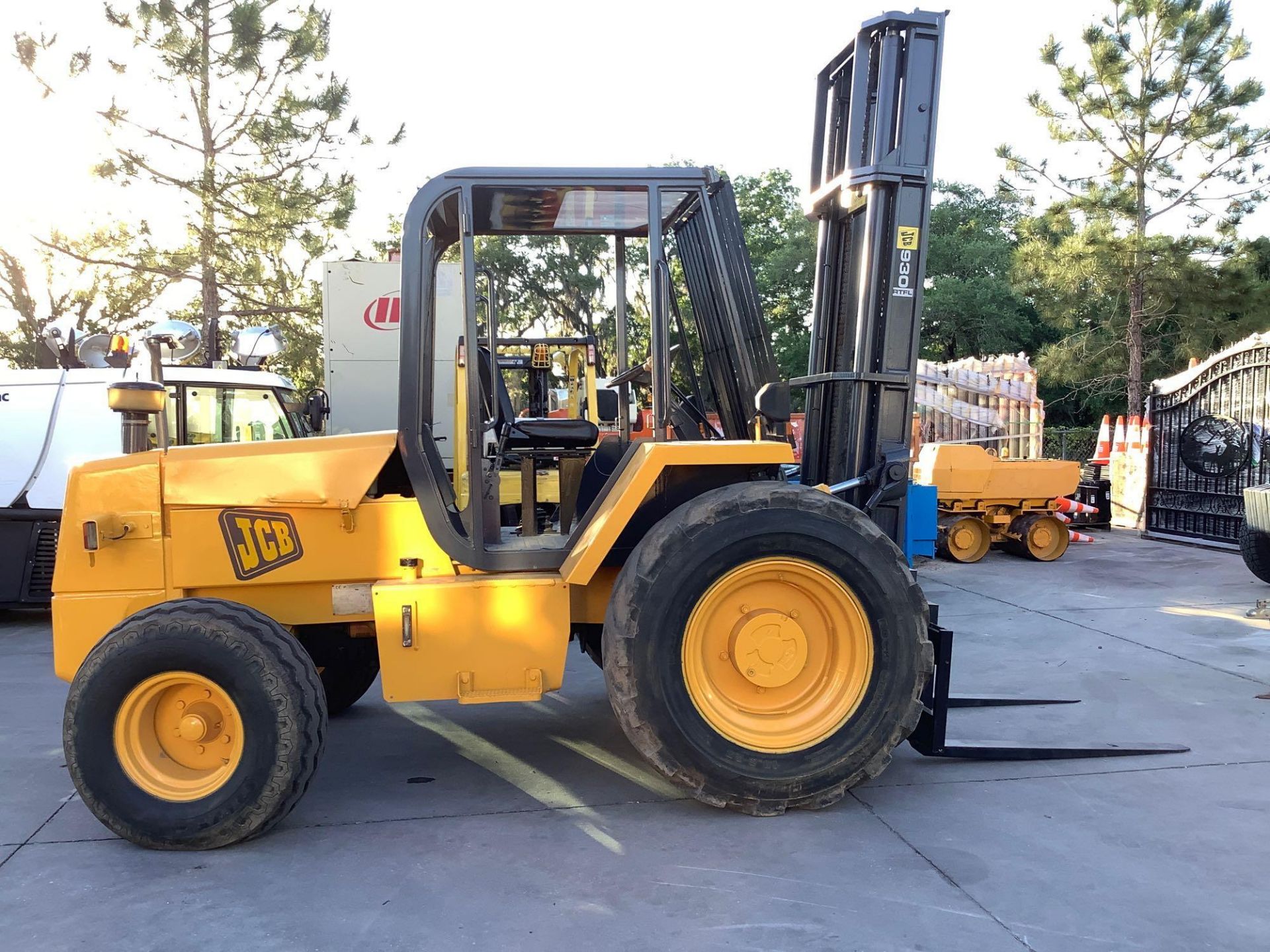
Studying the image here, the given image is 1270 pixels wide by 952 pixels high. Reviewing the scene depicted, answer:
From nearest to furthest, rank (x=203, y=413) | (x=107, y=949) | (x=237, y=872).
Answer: (x=107, y=949) → (x=237, y=872) → (x=203, y=413)

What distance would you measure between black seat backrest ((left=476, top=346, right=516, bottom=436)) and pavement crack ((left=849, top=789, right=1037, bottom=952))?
2.40 meters

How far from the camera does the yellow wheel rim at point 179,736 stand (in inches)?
161

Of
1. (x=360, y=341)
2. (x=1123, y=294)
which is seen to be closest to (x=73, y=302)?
(x=360, y=341)

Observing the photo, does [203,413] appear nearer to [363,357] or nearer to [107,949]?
[363,357]

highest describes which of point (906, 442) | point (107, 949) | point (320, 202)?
point (320, 202)

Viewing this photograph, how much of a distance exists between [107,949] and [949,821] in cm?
328

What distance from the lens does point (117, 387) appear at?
14.5 feet

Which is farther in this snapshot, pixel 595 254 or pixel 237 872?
pixel 595 254

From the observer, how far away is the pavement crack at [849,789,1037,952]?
10.9ft

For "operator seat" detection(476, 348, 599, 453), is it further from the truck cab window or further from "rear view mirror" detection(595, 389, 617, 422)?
the truck cab window

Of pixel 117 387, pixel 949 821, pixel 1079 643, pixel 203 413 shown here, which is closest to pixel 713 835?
pixel 949 821

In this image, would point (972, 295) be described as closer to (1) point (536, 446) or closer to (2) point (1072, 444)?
(2) point (1072, 444)

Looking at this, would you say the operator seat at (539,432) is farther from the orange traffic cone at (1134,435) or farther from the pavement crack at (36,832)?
the orange traffic cone at (1134,435)

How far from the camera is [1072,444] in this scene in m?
26.8
